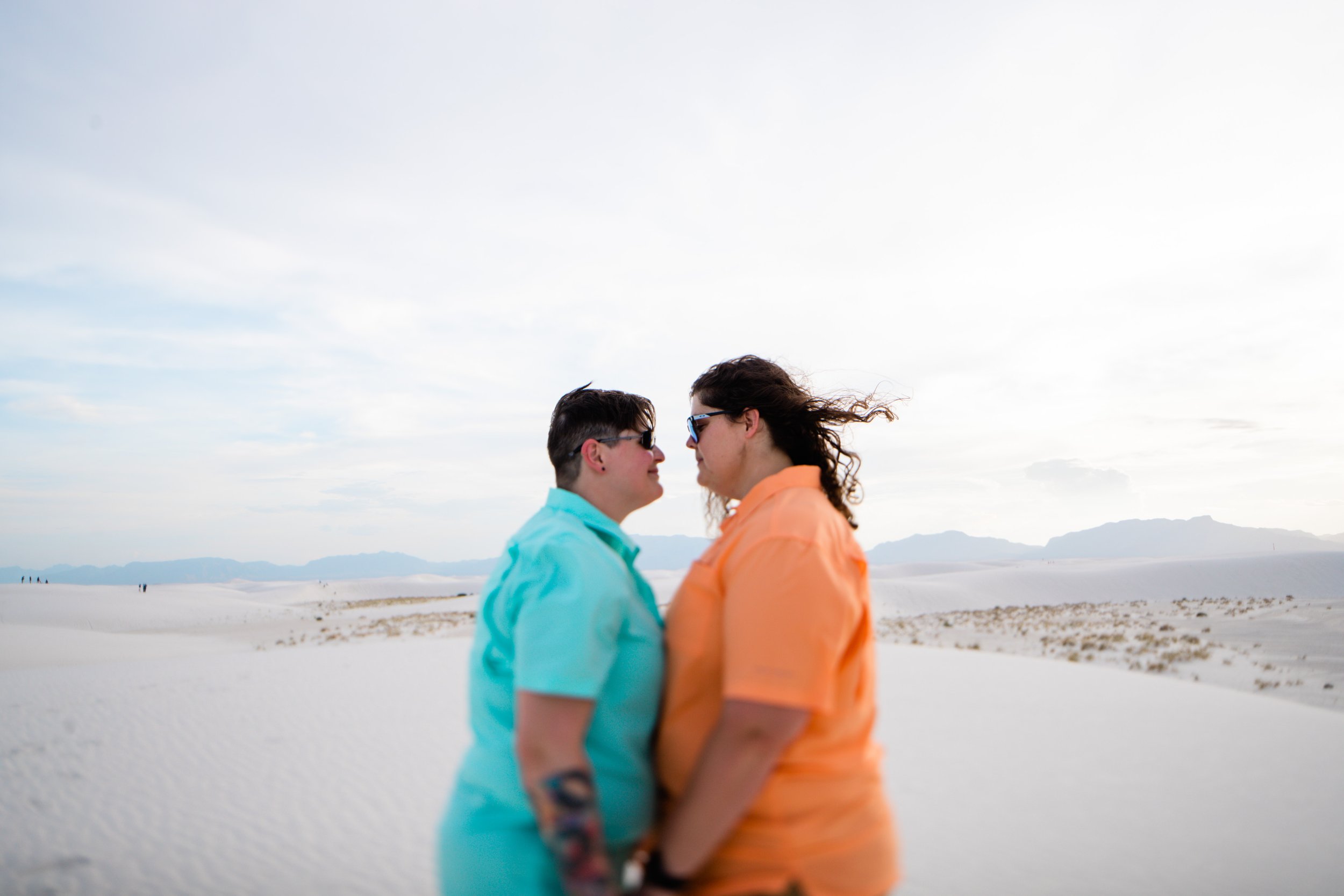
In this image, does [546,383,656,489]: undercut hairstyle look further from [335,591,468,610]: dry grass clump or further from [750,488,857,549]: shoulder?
[335,591,468,610]: dry grass clump

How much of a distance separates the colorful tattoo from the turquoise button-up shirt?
0.21 metres

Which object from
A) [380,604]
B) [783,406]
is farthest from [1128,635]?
[380,604]

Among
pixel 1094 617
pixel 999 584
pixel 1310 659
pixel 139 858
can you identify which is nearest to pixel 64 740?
pixel 139 858

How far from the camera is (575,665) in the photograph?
74.3 inches

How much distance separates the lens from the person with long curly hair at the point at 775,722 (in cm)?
177

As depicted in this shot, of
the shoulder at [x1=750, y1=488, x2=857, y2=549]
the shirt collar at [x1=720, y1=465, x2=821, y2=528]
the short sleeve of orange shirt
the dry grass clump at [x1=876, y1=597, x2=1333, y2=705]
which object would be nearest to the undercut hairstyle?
the shirt collar at [x1=720, y1=465, x2=821, y2=528]

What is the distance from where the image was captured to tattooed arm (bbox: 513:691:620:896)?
1.76 metres

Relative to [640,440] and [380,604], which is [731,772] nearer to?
[640,440]

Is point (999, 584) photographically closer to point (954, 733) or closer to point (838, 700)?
point (954, 733)

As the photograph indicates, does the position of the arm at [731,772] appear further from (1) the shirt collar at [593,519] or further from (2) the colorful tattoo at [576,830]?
(1) the shirt collar at [593,519]

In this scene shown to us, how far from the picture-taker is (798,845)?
1.83 metres

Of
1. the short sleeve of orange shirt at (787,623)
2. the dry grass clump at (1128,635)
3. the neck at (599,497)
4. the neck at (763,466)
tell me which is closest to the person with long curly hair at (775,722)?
the short sleeve of orange shirt at (787,623)

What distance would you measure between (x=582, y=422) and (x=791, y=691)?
1.38 metres

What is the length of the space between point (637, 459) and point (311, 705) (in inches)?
360
